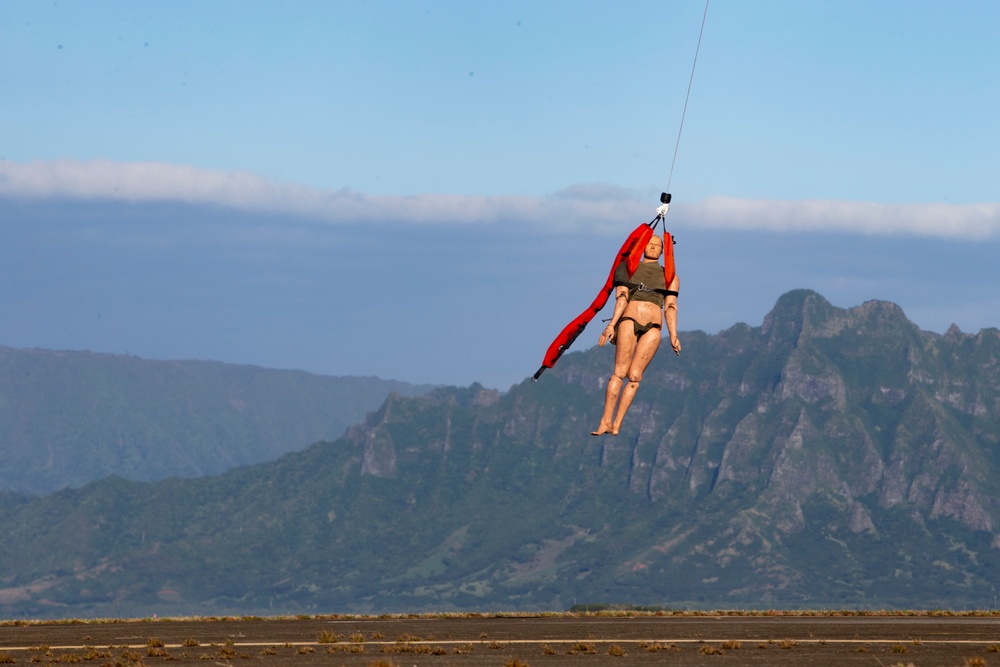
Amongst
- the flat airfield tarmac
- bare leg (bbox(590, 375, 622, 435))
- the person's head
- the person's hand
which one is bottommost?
the flat airfield tarmac

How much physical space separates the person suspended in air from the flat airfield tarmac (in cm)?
706

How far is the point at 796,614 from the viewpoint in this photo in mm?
65688

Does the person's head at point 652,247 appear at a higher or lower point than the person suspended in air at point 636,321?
higher

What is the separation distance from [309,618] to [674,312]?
22.1 m

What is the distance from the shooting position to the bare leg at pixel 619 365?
158 feet

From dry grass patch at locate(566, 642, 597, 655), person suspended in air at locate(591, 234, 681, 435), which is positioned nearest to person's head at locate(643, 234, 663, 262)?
person suspended in air at locate(591, 234, 681, 435)

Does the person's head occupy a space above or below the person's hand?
above

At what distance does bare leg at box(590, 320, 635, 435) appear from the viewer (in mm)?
48125

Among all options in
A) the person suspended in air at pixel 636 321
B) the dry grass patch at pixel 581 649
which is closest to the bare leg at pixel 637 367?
the person suspended in air at pixel 636 321

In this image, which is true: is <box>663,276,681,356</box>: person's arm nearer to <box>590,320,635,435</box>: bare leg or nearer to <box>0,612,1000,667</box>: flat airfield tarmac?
<box>590,320,635,435</box>: bare leg

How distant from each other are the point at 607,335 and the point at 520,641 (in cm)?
948

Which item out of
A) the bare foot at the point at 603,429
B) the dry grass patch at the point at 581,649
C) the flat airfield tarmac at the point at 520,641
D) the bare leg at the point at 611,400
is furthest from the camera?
the bare leg at the point at 611,400

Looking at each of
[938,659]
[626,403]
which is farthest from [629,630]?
[938,659]

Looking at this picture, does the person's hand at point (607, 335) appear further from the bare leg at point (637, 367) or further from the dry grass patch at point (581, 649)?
the dry grass patch at point (581, 649)
